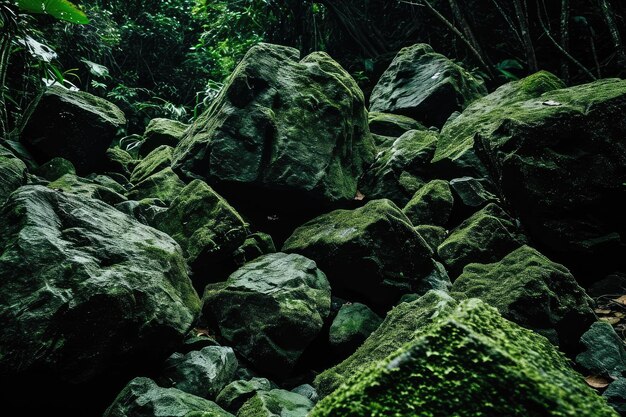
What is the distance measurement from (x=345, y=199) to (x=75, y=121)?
3416 millimetres

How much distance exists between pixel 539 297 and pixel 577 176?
1455mm

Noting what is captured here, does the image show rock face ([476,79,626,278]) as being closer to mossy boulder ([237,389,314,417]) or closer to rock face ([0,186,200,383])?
mossy boulder ([237,389,314,417])

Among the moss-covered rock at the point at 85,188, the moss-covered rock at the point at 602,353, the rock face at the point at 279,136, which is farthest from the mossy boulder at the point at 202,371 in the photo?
the moss-covered rock at the point at 602,353

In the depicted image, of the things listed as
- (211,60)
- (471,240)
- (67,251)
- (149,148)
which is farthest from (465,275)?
(211,60)

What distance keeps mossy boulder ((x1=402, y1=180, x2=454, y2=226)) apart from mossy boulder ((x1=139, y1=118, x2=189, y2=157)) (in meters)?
3.96

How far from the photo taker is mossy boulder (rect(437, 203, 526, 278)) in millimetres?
4340

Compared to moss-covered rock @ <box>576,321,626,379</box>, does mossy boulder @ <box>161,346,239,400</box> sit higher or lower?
higher

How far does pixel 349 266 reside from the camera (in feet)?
13.4

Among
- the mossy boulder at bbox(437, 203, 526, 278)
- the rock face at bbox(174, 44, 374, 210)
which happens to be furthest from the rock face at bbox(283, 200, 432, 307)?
the rock face at bbox(174, 44, 374, 210)

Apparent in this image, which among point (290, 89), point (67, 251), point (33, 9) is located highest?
point (33, 9)

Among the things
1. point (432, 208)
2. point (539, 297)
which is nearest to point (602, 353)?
point (539, 297)

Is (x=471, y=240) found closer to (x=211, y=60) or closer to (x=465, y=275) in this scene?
(x=465, y=275)

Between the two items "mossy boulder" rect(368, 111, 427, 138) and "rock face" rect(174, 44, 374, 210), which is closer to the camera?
"rock face" rect(174, 44, 374, 210)

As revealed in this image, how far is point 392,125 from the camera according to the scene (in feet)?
23.3
